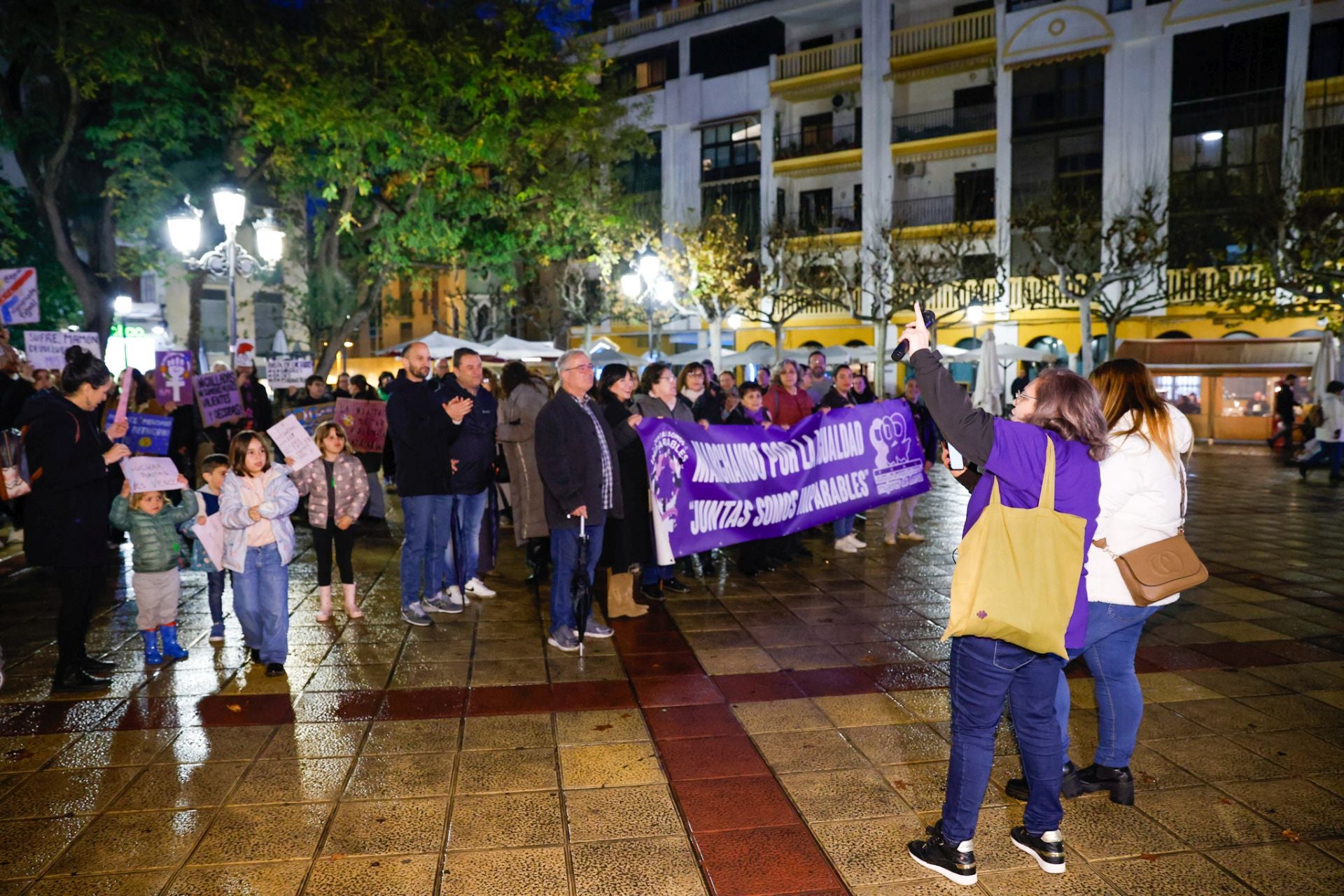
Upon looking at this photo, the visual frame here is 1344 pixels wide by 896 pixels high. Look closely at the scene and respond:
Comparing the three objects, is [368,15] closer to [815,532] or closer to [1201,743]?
[815,532]

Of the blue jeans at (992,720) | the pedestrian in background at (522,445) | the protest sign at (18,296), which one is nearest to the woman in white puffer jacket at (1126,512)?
the blue jeans at (992,720)

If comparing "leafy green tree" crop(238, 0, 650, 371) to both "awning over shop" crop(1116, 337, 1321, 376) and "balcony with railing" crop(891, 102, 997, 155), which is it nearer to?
"awning over shop" crop(1116, 337, 1321, 376)

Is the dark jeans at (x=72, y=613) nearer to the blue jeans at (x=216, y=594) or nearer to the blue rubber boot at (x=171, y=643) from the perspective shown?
the blue rubber boot at (x=171, y=643)

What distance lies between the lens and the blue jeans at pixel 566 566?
627 centimetres

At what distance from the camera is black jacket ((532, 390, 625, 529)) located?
610 cm

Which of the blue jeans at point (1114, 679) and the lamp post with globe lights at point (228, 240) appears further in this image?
the lamp post with globe lights at point (228, 240)

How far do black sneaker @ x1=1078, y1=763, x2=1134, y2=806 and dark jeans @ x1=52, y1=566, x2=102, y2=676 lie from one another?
18.2 ft

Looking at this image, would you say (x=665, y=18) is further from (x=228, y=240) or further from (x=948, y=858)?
(x=948, y=858)

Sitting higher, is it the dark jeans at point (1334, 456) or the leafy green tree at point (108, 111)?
the leafy green tree at point (108, 111)

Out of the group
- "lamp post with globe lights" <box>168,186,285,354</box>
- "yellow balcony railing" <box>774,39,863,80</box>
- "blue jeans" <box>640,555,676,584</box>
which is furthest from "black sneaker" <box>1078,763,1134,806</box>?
"yellow balcony railing" <box>774,39,863,80</box>

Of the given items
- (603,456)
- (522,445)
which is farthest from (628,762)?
(522,445)

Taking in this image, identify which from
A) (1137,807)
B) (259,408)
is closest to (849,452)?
(1137,807)

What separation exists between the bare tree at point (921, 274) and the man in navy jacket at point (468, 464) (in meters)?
22.5

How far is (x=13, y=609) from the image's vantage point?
756 centimetres
